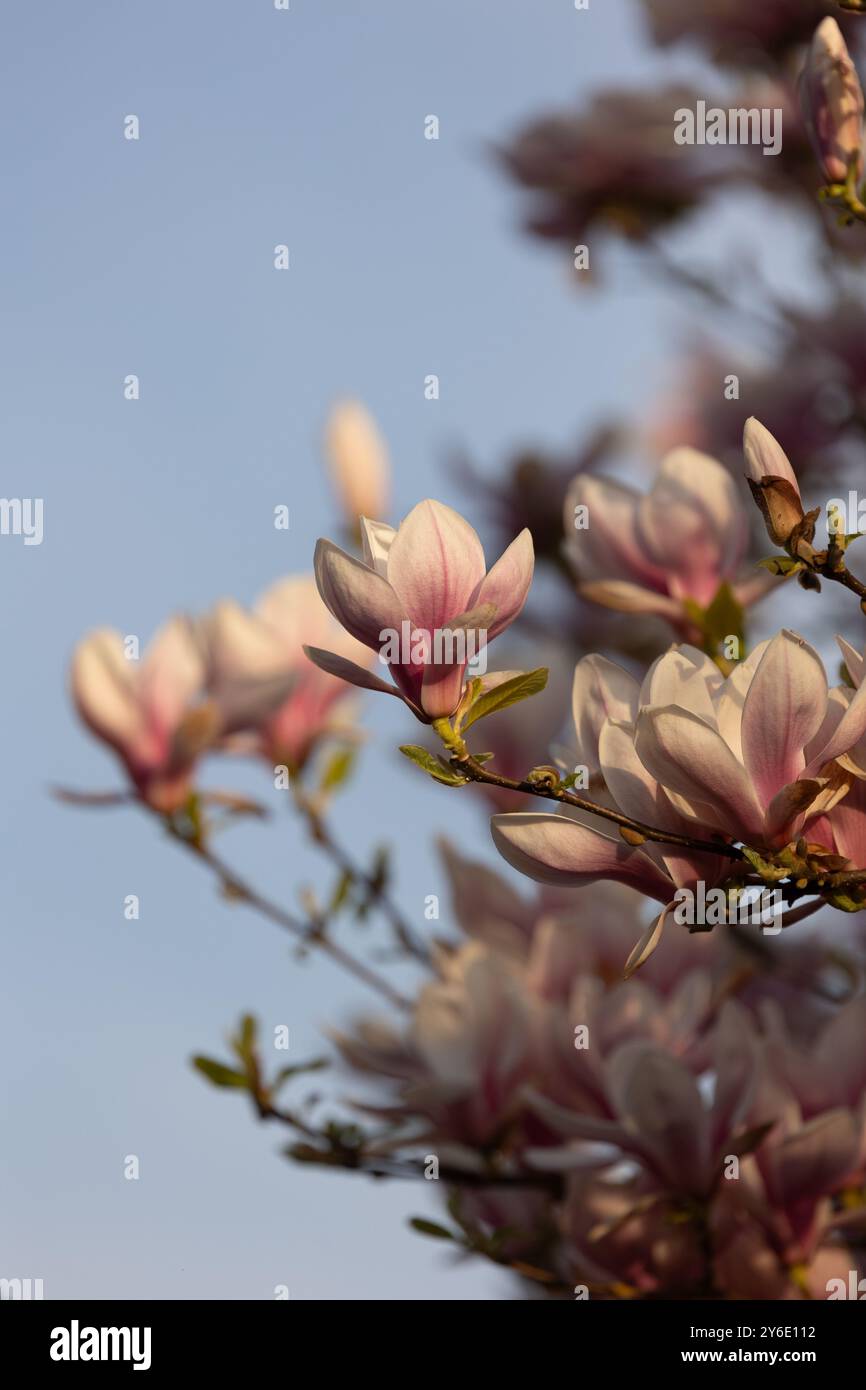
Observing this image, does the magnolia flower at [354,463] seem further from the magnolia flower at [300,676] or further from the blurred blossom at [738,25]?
the blurred blossom at [738,25]

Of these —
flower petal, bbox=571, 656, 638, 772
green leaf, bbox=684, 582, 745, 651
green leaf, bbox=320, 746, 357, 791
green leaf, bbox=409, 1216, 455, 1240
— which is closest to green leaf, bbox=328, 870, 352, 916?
green leaf, bbox=320, 746, 357, 791

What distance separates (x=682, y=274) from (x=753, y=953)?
0.85 m

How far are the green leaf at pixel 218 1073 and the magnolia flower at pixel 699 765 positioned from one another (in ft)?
2.07

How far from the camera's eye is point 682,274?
67.4 inches

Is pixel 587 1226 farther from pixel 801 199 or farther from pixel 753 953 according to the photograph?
pixel 801 199

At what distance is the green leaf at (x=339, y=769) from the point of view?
1.60 meters

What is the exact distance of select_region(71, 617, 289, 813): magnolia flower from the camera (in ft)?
4.95

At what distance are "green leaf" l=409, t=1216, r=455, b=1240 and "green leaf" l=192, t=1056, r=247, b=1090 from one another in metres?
0.23

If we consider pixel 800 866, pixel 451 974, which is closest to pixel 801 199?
pixel 451 974

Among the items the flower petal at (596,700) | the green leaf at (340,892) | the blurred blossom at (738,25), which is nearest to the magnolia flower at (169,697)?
the green leaf at (340,892)

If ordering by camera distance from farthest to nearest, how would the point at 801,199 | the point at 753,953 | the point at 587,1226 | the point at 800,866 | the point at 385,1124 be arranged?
1. the point at 801,199
2. the point at 753,953
3. the point at 385,1124
4. the point at 587,1226
5. the point at 800,866

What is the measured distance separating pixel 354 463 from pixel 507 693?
40.2 inches

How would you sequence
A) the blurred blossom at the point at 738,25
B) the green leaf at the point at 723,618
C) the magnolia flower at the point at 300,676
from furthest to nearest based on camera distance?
the blurred blossom at the point at 738,25 < the magnolia flower at the point at 300,676 < the green leaf at the point at 723,618

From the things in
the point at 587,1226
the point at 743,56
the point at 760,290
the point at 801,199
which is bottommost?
the point at 587,1226
